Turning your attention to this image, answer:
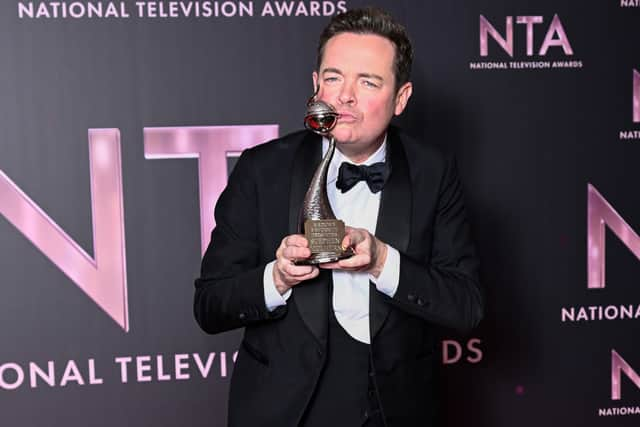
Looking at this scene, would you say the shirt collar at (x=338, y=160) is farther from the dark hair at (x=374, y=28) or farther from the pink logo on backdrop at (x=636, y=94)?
the pink logo on backdrop at (x=636, y=94)

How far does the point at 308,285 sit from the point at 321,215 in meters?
0.19

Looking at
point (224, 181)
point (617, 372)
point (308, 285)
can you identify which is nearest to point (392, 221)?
point (308, 285)

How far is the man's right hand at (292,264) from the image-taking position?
1.23 m

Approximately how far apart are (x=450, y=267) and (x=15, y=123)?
1.57m

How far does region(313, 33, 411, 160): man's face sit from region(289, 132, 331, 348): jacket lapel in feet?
0.32

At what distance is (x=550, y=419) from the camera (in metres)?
2.69

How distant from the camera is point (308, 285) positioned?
1.41 m

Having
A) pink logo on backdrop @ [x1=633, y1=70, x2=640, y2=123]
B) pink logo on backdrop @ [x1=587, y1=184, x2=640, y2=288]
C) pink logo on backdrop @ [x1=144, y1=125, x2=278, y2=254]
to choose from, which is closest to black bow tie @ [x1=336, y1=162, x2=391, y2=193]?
pink logo on backdrop @ [x1=144, y1=125, x2=278, y2=254]

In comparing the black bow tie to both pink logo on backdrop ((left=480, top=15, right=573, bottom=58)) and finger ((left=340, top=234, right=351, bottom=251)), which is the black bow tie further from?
pink logo on backdrop ((left=480, top=15, right=573, bottom=58))

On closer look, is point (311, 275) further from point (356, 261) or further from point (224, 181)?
point (224, 181)

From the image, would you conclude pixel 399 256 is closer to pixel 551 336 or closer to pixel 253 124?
pixel 253 124

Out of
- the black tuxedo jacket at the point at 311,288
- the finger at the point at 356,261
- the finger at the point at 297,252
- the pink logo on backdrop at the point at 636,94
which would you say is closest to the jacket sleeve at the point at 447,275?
the black tuxedo jacket at the point at 311,288

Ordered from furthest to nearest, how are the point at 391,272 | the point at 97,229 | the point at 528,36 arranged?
the point at 528,36
the point at 97,229
the point at 391,272

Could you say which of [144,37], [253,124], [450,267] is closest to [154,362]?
[253,124]
